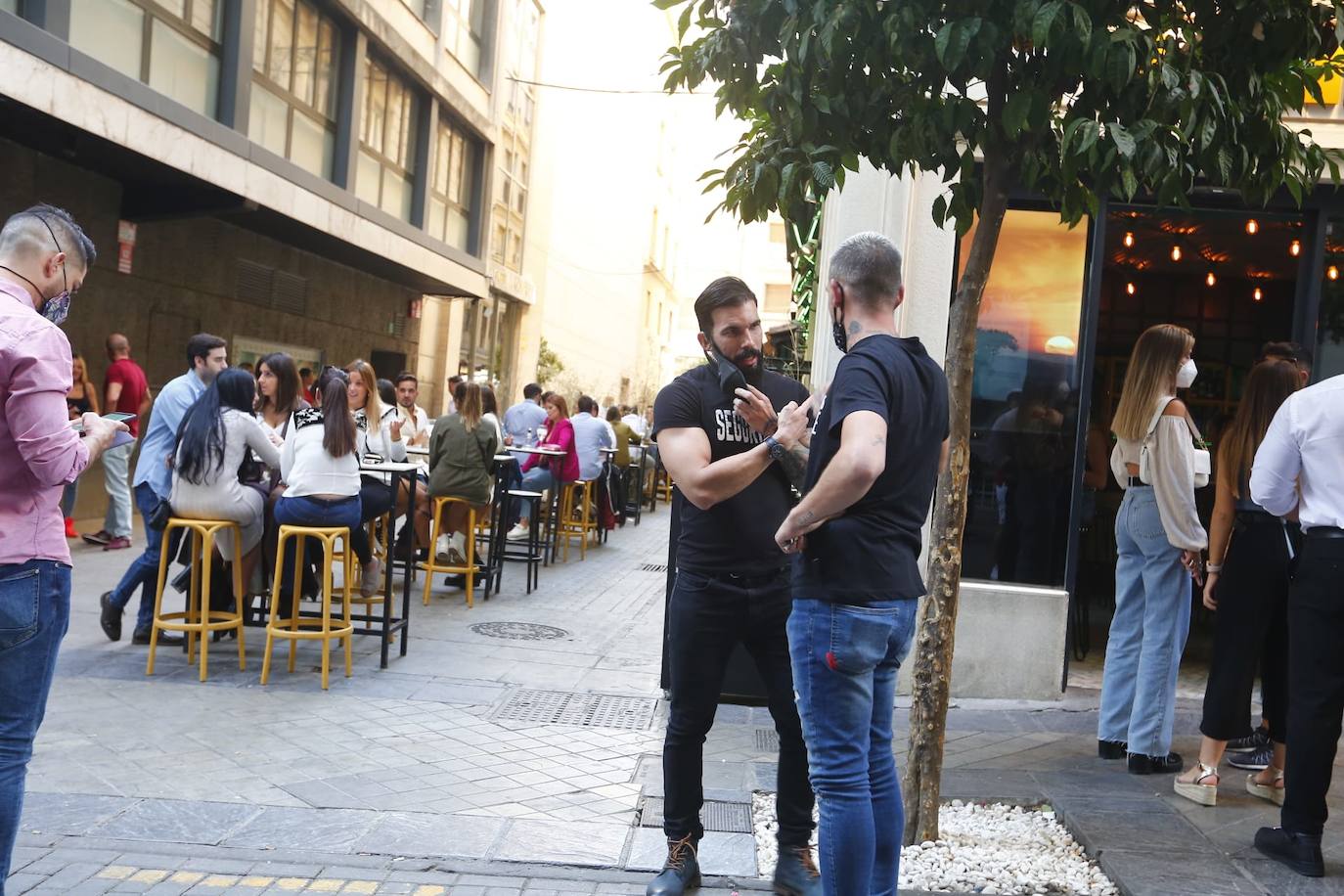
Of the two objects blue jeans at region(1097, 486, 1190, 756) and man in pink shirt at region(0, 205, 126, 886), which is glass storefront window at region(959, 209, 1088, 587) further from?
man in pink shirt at region(0, 205, 126, 886)

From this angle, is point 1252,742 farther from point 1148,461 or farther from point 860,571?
point 860,571

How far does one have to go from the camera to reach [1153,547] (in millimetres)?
5508

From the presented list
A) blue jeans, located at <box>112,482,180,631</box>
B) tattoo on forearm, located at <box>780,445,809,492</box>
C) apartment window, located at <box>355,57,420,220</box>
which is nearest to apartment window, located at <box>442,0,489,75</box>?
apartment window, located at <box>355,57,420,220</box>

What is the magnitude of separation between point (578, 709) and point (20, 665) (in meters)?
3.62

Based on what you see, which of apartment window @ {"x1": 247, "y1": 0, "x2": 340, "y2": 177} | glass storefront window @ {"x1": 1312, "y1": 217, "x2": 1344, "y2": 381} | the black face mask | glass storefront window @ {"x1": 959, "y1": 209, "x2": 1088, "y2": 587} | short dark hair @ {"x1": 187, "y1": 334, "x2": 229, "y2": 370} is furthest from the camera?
apartment window @ {"x1": 247, "y1": 0, "x2": 340, "y2": 177}

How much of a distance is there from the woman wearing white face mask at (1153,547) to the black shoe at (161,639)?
17.7 feet

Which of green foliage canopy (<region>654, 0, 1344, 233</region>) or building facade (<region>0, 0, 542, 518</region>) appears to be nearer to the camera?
green foliage canopy (<region>654, 0, 1344, 233</region>)

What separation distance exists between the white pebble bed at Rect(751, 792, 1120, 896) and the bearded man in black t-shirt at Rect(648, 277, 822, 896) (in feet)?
1.16

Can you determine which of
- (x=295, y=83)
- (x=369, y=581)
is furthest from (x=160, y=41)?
(x=369, y=581)

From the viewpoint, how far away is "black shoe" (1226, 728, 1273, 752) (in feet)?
18.8

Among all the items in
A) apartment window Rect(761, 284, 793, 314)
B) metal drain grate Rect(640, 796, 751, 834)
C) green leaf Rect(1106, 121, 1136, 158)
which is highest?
apartment window Rect(761, 284, 793, 314)

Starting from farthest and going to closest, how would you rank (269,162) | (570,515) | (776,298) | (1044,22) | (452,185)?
(776,298) < (452,185) < (269,162) < (570,515) < (1044,22)

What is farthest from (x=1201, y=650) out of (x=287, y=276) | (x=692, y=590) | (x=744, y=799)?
(x=287, y=276)

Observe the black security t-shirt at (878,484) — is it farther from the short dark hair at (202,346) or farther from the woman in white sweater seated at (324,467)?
the short dark hair at (202,346)
